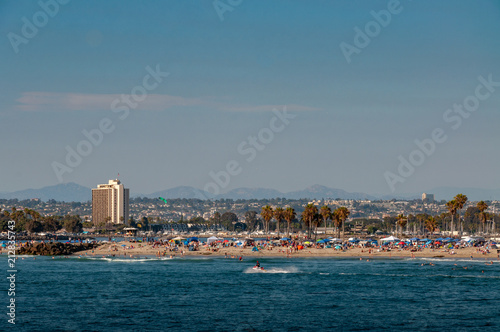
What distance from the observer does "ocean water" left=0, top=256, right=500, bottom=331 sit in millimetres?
45000

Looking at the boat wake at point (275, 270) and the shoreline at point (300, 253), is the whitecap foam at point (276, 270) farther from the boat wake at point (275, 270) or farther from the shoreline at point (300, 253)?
the shoreline at point (300, 253)

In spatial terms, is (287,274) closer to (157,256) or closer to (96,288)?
(96,288)

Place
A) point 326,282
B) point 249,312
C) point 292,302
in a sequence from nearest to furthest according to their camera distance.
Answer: point 249,312, point 292,302, point 326,282

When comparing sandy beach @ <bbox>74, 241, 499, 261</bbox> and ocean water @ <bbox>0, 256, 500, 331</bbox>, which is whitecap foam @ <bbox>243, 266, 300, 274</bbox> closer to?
ocean water @ <bbox>0, 256, 500, 331</bbox>

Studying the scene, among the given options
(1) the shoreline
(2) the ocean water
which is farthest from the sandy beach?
(2) the ocean water

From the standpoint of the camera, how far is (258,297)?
57.7m

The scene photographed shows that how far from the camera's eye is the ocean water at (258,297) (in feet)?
148

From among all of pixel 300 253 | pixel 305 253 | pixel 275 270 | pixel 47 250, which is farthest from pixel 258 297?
pixel 47 250

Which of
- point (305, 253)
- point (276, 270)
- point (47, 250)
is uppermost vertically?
point (47, 250)

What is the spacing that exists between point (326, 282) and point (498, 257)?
4526cm

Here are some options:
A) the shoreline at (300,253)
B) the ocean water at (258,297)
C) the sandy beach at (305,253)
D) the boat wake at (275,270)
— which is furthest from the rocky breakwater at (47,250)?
the boat wake at (275,270)

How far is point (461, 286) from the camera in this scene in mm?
65000

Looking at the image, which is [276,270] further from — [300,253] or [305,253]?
[305,253]

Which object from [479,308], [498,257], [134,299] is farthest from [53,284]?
[498,257]
